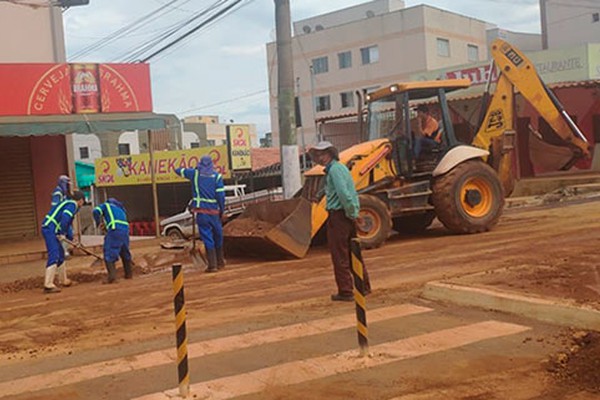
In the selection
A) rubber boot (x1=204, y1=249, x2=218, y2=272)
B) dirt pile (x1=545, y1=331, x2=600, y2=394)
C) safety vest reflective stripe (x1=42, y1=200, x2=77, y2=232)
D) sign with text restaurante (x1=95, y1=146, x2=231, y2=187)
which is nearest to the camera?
dirt pile (x1=545, y1=331, x2=600, y2=394)

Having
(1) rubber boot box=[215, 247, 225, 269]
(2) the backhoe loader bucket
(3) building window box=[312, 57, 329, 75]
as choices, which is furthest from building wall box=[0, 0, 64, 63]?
(3) building window box=[312, 57, 329, 75]

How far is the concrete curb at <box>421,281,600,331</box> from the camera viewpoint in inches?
244

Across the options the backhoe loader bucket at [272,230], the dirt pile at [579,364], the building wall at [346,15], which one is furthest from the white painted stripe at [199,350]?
the building wall at [346,15]

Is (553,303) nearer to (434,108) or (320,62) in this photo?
(434,108)

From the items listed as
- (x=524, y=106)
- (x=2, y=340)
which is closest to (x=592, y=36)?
(x=524, y=106)

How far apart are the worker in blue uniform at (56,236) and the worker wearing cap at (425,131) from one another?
20.7 ft

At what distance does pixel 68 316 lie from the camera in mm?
8523

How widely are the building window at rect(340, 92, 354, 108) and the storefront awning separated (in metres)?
47.3

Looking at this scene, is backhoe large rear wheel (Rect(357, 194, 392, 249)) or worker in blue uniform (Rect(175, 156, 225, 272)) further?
backhoe large rear wheel (Rect(357, 194, 392, 249))

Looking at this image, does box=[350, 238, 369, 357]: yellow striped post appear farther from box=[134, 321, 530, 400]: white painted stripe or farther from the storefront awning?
the storefront awning

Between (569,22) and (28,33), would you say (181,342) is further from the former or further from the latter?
Answer: (569,22)

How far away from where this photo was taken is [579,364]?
513cm

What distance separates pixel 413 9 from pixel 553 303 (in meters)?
53.3

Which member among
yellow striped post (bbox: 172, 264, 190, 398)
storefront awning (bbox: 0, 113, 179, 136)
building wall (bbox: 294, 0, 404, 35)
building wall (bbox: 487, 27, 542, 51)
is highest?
building wall (bbox: 294, 0, 404, 35)
